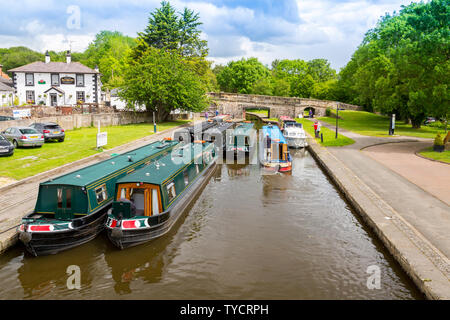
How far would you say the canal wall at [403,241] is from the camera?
885cm

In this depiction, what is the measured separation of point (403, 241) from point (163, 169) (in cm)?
884

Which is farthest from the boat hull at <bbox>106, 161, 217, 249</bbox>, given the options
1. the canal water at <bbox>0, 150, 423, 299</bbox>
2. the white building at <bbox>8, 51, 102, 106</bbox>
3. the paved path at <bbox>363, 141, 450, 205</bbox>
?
the white building at <bbox>8, 51, 102, 106</bbox>

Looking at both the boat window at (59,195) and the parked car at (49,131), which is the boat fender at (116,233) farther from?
the parked car at (49,131)

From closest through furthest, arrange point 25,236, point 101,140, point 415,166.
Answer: point 25,236
point 415,166
point 101,140

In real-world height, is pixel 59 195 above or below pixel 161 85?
below

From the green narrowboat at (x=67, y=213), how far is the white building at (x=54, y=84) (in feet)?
A: 139

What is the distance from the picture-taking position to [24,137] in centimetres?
2362

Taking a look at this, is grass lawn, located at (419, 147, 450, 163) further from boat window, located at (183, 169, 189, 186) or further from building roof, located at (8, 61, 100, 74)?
building roof, located at (8, 61, 100, 74)

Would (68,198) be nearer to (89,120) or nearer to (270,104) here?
(89,120)

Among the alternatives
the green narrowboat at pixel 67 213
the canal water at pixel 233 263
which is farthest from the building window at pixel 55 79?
the canal water at pixel 233 263

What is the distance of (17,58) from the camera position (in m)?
98.2

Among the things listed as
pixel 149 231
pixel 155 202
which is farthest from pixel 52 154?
pixel 149 231

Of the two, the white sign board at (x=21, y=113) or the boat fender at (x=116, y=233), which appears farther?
the white sign board at (x=21, y=113)
